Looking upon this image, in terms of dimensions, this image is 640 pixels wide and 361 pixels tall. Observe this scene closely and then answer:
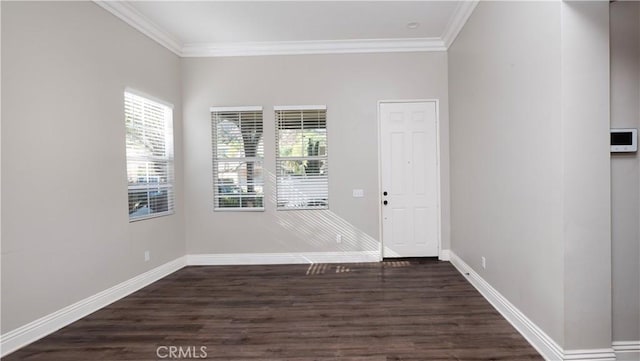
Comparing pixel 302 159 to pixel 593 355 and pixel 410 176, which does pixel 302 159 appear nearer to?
pixel 410 176

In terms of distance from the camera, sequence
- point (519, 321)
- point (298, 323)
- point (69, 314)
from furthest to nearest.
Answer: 1. point (69, 314)
2. point (298, 323)
3. point (519, 321)

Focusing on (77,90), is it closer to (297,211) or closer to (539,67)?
(297,211)

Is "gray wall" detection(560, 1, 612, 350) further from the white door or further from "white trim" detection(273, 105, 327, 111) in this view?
"white trim" detection(273, 105, 327, 111)

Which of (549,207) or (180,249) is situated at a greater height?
(549,207)

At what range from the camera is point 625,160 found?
204cm

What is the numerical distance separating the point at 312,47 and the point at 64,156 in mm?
3315

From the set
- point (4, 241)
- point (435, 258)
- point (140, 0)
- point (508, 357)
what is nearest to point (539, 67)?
point (508, 357)

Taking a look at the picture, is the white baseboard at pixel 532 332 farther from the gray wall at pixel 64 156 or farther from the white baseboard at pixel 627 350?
the gray wall at pixel 64 156

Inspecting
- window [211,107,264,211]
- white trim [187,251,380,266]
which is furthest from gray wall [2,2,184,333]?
window [211,107,264,211]

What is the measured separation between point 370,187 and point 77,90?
11.9 feet

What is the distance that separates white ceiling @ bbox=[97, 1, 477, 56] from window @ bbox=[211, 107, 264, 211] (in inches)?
38.2

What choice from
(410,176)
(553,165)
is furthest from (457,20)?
(553,165)

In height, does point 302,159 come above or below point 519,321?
above

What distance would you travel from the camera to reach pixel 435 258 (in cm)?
469
